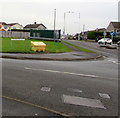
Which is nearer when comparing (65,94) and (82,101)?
(82,101)

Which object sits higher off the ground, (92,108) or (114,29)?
(114,29)

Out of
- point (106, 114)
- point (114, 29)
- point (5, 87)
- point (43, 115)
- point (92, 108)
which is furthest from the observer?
point (114, 29)

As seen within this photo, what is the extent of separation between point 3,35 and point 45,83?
45074mm

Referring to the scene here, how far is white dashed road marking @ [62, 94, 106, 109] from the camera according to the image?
449 centimetres

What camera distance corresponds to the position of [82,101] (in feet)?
15.4

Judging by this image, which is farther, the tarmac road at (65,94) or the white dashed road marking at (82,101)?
the white dashed road marking at (82,101)

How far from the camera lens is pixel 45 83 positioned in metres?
6.15

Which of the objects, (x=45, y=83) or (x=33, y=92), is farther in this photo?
(x=45, y=83)

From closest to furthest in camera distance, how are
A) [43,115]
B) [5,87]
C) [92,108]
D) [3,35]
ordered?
1. [43,115]
2. [92,108]
3. [5,87]
4. [3,35]

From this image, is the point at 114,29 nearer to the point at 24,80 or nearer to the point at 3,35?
the point at 3,35

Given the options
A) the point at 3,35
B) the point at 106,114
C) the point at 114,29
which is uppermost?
the point at 114,29

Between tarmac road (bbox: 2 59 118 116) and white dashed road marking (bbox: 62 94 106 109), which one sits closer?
tarmac road (bbox: 2 59 118 116)

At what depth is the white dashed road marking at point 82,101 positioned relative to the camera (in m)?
4.49

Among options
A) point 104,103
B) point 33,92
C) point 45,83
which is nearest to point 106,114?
point 104,103
